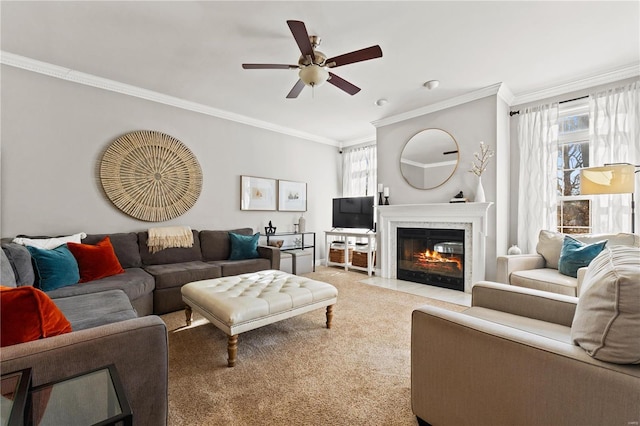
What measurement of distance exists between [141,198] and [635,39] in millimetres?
5396

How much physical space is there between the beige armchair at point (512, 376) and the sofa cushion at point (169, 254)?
125 inches

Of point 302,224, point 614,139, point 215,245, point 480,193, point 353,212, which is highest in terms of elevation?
point 614,139

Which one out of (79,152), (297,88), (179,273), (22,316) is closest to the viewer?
(22,316)

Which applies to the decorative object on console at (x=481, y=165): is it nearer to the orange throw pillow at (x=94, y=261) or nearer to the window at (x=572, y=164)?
the window at (x=572, y=164)

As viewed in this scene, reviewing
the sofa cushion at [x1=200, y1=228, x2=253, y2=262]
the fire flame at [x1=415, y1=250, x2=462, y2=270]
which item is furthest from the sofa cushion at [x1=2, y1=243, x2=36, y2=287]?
the fire flame at [x1=415, y1=250, x2=462, y2=270]

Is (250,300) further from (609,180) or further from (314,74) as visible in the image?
(609,180)

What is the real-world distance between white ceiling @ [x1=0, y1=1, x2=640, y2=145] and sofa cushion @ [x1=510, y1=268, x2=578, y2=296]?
85.2 inches

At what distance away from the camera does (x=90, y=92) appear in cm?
321

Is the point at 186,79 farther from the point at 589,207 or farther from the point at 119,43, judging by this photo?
the point at 589,207

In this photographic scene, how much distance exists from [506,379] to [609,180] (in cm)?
273

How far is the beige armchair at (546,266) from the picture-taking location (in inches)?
96.0

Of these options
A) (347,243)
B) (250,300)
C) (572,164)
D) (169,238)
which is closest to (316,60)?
(250,300)

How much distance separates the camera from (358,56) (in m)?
2.18

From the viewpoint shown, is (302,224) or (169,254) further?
(302,224)
